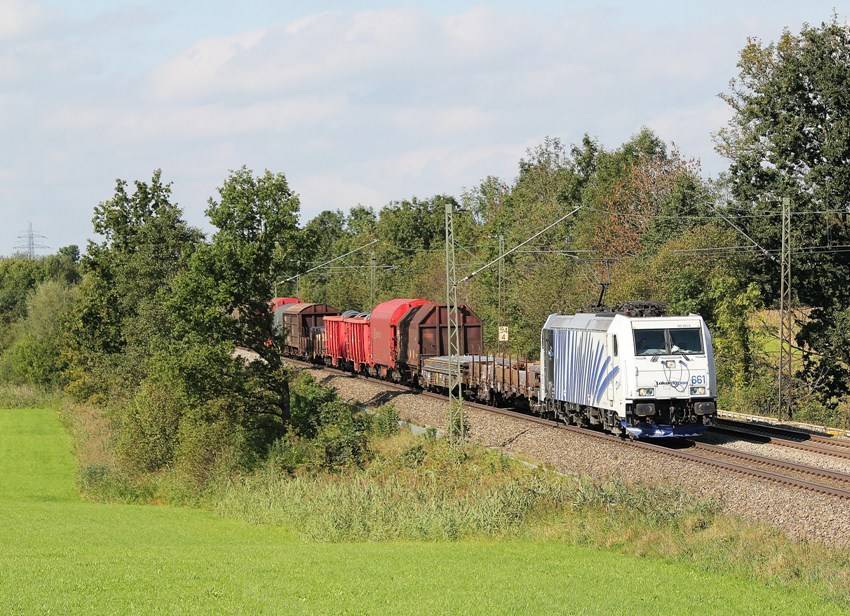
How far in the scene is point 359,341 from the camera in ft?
184

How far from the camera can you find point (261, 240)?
4388 centimetres

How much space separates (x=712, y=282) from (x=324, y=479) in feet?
74.3

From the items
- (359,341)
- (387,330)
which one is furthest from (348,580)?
(359,341)

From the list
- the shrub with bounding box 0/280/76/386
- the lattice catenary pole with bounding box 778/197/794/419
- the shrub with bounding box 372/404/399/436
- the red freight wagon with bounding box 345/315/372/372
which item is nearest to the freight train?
the shrub with bounding box 372/404/399/436

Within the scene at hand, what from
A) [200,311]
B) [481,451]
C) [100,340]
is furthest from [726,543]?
[100,340]

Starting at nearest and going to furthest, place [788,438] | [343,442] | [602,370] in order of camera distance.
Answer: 1. [602,370]
2. [788,438]
3. [343,442]

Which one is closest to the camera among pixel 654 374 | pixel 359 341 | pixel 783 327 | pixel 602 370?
pixel 654 374

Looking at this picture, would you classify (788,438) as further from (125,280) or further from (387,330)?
(125,280)

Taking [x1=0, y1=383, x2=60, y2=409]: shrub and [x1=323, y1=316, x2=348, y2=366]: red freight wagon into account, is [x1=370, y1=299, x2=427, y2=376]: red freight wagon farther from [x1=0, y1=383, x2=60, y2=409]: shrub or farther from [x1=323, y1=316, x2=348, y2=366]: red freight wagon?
[x1=0, y1=383, x2=60, y2=409]: shrub

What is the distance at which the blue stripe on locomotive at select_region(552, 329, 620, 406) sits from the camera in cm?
3030

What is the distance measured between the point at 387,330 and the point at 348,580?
1262 inches

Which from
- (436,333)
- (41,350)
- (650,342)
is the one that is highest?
(436,333)

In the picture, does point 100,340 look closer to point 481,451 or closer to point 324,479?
point 324,479

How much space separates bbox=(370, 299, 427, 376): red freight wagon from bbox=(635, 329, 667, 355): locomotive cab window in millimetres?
21290
